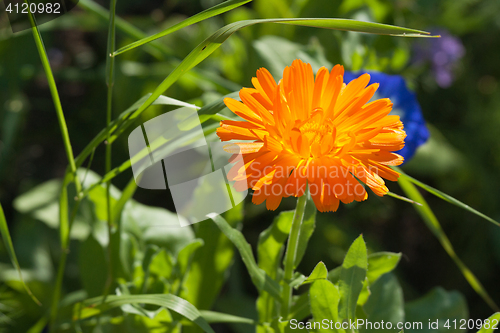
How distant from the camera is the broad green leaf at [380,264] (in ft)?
1.90

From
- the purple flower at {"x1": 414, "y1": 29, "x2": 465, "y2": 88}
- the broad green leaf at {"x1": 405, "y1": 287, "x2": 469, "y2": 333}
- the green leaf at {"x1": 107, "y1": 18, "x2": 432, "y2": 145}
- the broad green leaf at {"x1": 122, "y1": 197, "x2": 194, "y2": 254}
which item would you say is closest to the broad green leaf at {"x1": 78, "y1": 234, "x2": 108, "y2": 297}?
the broad green leaf at {"x1": 122, "y1": 197, "x2": 194, "y2": 254}

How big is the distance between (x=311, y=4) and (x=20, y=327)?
104 centimetres

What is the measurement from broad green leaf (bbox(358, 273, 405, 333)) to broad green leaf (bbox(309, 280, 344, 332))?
155 mm

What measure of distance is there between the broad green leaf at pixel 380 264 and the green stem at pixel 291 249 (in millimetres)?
134

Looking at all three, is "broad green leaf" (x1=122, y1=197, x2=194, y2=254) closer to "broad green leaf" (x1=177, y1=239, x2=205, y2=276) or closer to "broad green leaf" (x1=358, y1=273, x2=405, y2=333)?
"broad green leaf" (x1=177, y1=239, x2=205, y2=276)

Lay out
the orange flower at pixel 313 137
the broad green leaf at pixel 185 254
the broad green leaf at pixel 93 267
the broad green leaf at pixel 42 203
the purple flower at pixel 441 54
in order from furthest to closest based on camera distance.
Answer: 1. the purple flower at pixel 441 54
2. the broad green leaf at pixel 42 203
3. the broad green leaf at pixel 93 267
4. the broad green leaf at pixel 185 254
5. the orange flower at pixel 313 137

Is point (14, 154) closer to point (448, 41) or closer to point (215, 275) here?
point (215, 275)

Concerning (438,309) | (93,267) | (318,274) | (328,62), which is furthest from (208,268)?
(328,62)

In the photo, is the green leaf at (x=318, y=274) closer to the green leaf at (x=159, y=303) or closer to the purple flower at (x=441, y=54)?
the green leaf at (x=159, y=303)

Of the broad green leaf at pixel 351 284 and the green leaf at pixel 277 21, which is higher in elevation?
the green leaf at pixel 277 21

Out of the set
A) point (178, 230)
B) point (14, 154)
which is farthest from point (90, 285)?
point (14, 154)

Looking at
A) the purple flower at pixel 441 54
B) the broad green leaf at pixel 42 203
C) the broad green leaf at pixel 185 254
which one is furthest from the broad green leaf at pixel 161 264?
the purple flower at pixel 441 54

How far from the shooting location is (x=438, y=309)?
0.76 meters

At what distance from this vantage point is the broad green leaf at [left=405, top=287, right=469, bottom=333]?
2.45ft
